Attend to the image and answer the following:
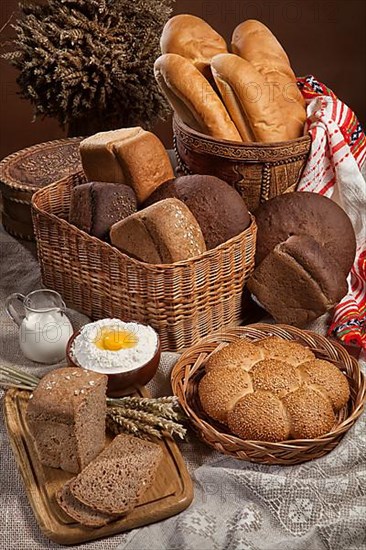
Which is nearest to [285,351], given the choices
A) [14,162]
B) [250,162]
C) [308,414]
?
[308,414]

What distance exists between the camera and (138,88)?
9.80 feet

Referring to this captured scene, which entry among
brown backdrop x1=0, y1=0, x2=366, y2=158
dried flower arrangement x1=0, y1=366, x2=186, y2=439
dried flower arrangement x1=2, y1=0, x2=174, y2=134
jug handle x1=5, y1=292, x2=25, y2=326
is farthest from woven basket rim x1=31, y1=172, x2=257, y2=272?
brown backdrop x1=0, y1=0, x2=366, y2=158

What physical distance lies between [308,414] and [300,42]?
106 inches

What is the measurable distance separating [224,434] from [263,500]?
160mm

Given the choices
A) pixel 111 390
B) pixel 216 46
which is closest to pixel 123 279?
pixel 111 390

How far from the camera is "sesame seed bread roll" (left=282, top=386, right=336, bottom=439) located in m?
1.82

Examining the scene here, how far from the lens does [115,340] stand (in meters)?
1.97

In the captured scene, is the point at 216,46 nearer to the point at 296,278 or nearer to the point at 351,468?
the point at 296,278

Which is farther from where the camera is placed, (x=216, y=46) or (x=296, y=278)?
(x=216, y=46)

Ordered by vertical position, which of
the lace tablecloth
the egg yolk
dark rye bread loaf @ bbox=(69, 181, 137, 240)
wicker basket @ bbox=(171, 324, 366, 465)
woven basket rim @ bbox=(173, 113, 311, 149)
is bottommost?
the lace tablecloth

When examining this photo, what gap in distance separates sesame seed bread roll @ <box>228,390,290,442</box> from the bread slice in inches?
7.2

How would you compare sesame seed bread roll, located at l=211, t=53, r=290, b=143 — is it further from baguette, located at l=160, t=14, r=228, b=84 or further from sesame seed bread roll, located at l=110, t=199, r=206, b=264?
sesame seed bread roll, located at l=110, t=199, r=206, b=264

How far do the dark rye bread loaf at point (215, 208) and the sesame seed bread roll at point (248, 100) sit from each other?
0.23 m

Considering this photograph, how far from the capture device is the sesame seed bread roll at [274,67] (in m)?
2.49
